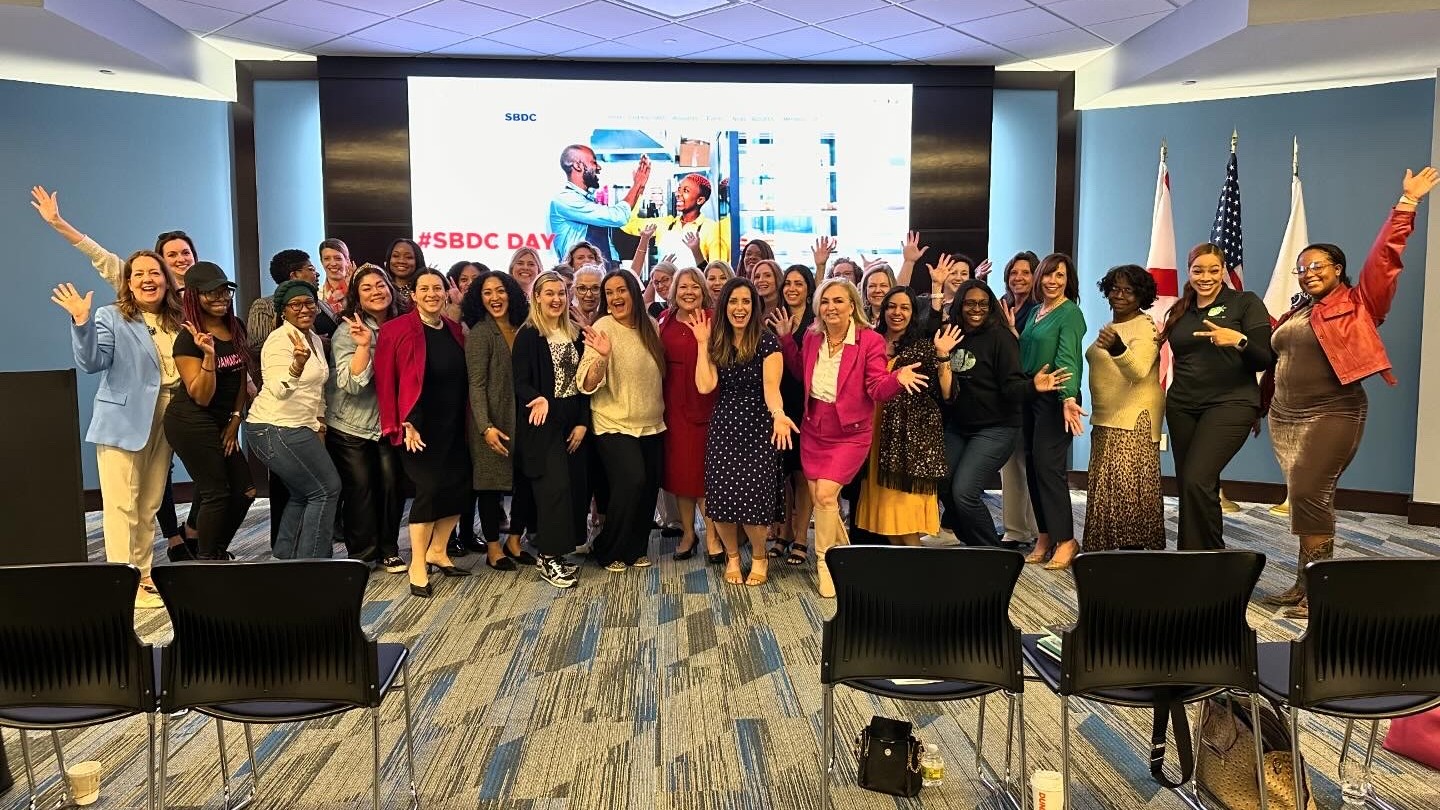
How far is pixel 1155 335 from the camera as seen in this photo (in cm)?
487

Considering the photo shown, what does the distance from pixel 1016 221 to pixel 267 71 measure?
6.21 m

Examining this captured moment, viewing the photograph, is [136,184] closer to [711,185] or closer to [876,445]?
[711,185]

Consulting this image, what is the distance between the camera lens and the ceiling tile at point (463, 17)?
5957 mm

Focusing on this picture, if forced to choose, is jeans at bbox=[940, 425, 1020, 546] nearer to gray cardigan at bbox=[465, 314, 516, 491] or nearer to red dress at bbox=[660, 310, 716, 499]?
red dress at bbox=[660, 310, 716, 499]

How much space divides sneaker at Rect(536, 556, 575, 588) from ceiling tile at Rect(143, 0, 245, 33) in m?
4.15

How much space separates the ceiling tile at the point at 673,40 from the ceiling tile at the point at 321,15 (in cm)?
175

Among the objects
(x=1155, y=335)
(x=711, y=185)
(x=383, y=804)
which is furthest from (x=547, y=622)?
(x=711, y=185)

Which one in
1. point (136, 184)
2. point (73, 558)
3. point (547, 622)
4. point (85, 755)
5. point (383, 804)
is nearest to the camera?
point (383, 804)

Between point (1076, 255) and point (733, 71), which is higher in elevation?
point (733, 71)

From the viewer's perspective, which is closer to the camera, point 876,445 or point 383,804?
point 383,804

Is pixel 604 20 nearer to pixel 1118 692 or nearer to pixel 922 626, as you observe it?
pixel 922 626

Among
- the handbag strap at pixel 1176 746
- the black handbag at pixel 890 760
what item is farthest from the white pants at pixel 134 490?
the handbag strap at pixel 1176 746

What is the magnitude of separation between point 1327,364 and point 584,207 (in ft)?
16.9

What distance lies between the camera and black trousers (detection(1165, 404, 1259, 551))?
15.0 feet
